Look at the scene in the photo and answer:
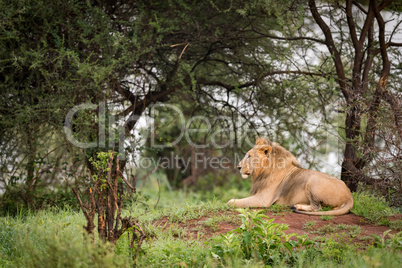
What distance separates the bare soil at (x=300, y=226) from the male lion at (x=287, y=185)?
22 centimetres

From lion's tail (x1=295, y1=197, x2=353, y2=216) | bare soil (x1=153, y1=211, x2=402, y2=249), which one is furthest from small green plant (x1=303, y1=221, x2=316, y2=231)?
lion's tail (x1=295, y1=197, x2=353, y2=216)

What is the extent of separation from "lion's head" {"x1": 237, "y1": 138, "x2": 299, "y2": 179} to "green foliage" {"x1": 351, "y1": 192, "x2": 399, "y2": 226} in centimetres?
101

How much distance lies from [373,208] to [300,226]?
47.0 inches

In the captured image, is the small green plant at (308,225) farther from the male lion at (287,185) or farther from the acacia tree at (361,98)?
the acacia tree at (361,98)

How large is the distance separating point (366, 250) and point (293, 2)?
418 cm

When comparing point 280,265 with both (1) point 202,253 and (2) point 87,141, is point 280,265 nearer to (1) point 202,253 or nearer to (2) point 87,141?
(1) point 202,253

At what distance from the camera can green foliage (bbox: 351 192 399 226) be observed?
5176 millimetres

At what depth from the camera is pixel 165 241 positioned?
15.1 feet

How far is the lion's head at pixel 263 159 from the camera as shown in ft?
19.8

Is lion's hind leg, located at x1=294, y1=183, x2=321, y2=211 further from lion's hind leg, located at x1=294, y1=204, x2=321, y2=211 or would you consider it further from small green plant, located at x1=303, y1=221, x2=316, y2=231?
small green plant, located at x1=303, y1=221, x2=316, y2=231

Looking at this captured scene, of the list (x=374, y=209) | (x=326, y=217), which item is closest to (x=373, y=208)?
(x=374, y=209)

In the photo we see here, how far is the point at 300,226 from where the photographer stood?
4.99m

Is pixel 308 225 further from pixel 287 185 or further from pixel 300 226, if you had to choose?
pixel 287 185

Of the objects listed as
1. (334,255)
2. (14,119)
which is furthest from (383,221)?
(14,119)
